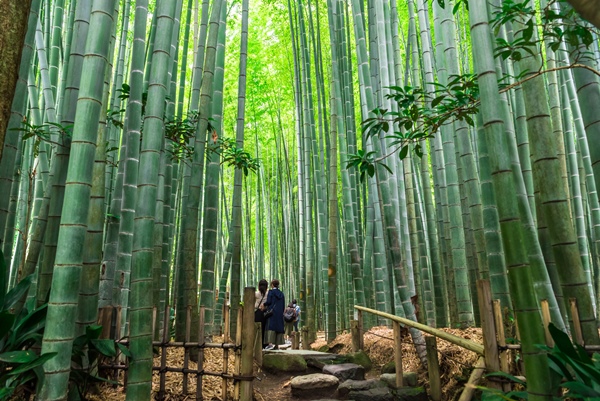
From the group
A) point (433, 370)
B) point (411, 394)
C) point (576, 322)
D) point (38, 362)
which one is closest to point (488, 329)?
point (576, 322)

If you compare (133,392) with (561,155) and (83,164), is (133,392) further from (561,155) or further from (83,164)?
(561,155)

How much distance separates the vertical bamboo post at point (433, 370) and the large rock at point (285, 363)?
1.36 metres

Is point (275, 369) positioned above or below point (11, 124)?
below

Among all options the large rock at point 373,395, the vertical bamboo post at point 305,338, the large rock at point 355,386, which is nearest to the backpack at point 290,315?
the vertical bamboo post at point 305,338

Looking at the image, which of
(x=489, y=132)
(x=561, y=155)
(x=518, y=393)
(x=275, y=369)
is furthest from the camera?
(x=275, y=369)

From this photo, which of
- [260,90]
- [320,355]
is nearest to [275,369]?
[320,355]

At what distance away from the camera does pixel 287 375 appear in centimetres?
390

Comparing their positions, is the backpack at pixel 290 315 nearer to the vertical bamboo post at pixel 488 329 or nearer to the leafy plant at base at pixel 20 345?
the vertical bamboo post at pixel 488 329

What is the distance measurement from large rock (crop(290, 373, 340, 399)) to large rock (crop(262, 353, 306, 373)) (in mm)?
555

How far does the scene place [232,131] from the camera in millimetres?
8562

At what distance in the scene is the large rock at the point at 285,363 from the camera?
3.94 meters

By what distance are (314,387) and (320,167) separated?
3004 mm

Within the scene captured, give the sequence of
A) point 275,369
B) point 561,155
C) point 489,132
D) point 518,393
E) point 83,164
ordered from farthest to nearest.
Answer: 1. point 275,369
2. point 561,155
3. point 518,393
4. point 83,164
5. point 489,132

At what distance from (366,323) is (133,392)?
151 inches
